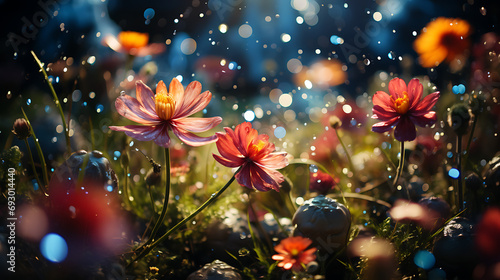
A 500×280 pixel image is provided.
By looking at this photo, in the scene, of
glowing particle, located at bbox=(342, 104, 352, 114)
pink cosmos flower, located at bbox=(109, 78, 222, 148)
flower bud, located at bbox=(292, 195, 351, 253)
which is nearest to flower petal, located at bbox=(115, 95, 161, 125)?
pink cosmos flower, located at bbox=(109, 78, 222, 148)

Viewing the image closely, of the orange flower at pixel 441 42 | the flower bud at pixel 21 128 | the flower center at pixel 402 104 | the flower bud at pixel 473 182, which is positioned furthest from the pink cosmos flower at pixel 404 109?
the flower bud at pixel 21 128

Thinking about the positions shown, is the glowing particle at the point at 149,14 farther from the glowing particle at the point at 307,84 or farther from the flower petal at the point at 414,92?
the flower petal at the point at 414,92

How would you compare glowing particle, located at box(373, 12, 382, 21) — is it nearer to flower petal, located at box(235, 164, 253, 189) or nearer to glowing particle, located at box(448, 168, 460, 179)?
glowing particle, located at box(448, 168, 460, 179)

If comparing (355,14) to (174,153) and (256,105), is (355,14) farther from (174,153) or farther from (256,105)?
(174,153)

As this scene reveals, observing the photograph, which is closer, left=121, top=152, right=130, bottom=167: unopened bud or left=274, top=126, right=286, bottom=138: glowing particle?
left=121, top=152, right=130, bottom=167: unopened bud

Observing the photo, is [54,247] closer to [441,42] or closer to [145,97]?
[145,97]

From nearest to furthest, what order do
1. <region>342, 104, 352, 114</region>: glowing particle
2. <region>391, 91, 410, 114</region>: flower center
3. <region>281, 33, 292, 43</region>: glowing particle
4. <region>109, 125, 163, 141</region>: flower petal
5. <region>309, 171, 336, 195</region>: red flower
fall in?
<region>109, 125, 163, 141</region>: flower petal < <region>391, 91, 410, 114</region>: flower center < <region>309, 171, 336, 195</region>: red flower < <region>281, 33, 292, 43</region>: glowing particle < <region>342, 104, 352, 114</region>: glowing particle

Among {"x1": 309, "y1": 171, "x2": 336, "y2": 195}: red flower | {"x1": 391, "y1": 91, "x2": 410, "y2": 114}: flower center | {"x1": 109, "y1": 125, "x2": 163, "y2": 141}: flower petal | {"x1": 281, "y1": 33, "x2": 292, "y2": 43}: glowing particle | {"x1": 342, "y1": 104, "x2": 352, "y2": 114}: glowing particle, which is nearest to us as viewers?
{"x1": 109, "y1": 125, "x2": 163, "y2": 141}: flower petal

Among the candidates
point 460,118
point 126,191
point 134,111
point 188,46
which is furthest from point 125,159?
point 460,118
